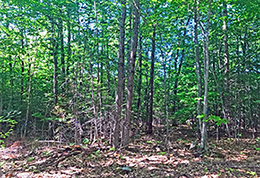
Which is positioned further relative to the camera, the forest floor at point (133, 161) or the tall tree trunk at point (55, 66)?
the tall tree trunk at point (55, 66)

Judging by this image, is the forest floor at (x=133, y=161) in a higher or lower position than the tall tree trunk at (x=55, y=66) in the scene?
lower

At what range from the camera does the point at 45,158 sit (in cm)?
586

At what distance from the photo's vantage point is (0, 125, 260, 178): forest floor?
16.1 feet

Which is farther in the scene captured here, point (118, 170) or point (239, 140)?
point (239, 140)

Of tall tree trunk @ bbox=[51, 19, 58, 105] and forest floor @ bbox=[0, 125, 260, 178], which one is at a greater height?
tall tree trunk @ bbox=[51, 19, 58, 105]

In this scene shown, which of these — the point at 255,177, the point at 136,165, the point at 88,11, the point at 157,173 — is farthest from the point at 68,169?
the point at 88,11

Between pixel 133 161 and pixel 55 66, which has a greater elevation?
pixel 55 66

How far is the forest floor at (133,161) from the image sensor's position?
4922 mm

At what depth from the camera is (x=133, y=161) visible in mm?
5832

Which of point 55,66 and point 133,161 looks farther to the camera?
point 55,66

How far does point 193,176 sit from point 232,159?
7.16 ft

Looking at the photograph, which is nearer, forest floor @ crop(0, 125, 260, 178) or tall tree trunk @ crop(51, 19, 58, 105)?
forest floor @ crop(0, 125, 260, 178)

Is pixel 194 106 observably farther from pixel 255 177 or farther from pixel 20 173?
pixel 20 173

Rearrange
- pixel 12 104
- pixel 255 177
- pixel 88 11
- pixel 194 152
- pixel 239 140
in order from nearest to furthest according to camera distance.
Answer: pixel 255 177 < pixel 194 152 < pixel 239 140 < pixel 12 104 < pixel 88 11
